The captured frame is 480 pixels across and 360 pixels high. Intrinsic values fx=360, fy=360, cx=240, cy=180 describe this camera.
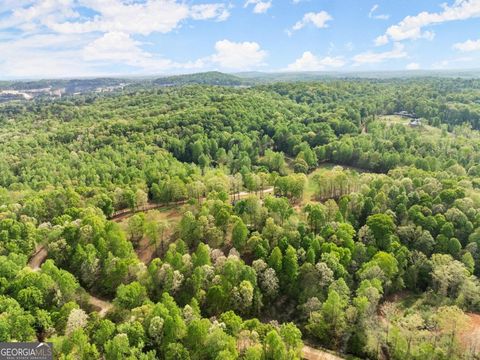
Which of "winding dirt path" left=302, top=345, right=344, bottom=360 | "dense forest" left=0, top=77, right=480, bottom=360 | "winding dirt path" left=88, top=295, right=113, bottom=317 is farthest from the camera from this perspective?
"winding dirt path" left=88, top=295, right=113, bottom=317

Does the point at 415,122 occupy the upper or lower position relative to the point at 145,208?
upper

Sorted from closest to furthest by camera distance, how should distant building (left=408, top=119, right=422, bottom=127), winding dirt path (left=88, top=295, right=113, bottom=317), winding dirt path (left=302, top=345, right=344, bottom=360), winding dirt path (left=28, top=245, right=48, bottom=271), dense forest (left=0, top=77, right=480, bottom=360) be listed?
dense forest (left=0, top=77, right=480, bottom=360) < winding dirt path (left=302, top=345, right=344, bottom=360) < winding dirt path (left=88, top=295, right=113, bottom=317) < winding dirt path (left=28, top=245, right=48, bottom=271) < distant building (left=408, top=119, right=422, bottom=127)

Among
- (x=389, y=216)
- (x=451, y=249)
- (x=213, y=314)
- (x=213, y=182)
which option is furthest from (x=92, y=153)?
(x=451, y=249)

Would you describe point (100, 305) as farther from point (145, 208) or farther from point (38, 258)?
point (145, 208)

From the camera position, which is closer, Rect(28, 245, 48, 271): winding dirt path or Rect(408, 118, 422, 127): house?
Rect(28, 245, 48, 271): winding dirt path

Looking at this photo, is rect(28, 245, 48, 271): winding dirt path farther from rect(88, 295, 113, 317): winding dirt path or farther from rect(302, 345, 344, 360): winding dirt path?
rect(302, 345, 344, 360): winding dirt path

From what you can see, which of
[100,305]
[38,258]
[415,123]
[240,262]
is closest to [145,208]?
[38,258]

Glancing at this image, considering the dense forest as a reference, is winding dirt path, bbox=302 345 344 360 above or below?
below

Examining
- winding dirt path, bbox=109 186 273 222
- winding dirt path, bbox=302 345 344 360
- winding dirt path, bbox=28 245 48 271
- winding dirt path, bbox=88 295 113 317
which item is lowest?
winding dirt path, bbox=302 345 344 360

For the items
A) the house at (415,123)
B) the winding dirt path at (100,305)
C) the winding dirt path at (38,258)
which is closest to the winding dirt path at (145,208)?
the winding dirt path at (38,258)

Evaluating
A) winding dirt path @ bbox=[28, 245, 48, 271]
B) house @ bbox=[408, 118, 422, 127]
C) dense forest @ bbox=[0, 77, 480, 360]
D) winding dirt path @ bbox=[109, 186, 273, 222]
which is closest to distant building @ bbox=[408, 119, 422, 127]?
house @ bbox=[408, 118, 422, 127]

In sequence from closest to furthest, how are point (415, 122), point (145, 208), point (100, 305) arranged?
point (100, 305)
point (145, 208)
point (415, 122)
